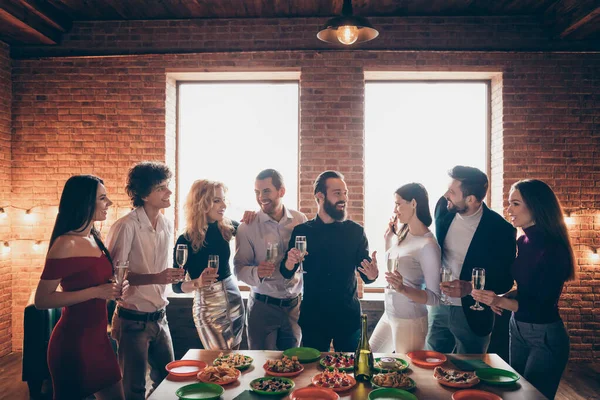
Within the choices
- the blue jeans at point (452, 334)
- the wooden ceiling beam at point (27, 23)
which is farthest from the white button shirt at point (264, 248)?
the wooden ceiling beam at point (27, 23)

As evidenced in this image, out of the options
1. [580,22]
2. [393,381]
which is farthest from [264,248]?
[580,22]

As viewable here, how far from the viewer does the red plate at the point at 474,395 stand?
191 cm

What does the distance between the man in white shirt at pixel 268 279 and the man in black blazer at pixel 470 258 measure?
0.97 metres

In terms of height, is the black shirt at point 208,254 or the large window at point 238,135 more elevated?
the large window at point 238,135

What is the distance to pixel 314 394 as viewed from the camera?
192 centimetres

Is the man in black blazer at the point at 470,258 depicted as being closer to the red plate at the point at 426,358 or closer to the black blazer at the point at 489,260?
the black blazer at the point at 489,260

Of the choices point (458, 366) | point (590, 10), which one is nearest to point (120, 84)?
point (458, 366)

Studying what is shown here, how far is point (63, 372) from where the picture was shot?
2.13 m

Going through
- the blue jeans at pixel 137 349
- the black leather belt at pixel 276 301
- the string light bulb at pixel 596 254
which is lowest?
the blue jeans at pixel 137 349

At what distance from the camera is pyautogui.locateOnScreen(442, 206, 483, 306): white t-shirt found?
282 cm

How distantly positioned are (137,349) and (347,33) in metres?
2.43

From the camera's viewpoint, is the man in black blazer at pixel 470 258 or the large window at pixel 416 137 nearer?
the man in black blazer at pixel 470 258

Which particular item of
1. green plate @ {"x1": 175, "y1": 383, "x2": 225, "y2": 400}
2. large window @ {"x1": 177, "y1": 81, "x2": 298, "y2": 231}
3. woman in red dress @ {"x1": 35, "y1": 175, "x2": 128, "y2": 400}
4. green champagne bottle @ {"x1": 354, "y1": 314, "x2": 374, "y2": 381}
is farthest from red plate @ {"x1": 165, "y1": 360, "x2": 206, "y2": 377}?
large window @ {"x1": 177, "y1": 81, "x2": 298, "y2": 231}

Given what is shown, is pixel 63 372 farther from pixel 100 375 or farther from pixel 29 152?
pixel 29 152
